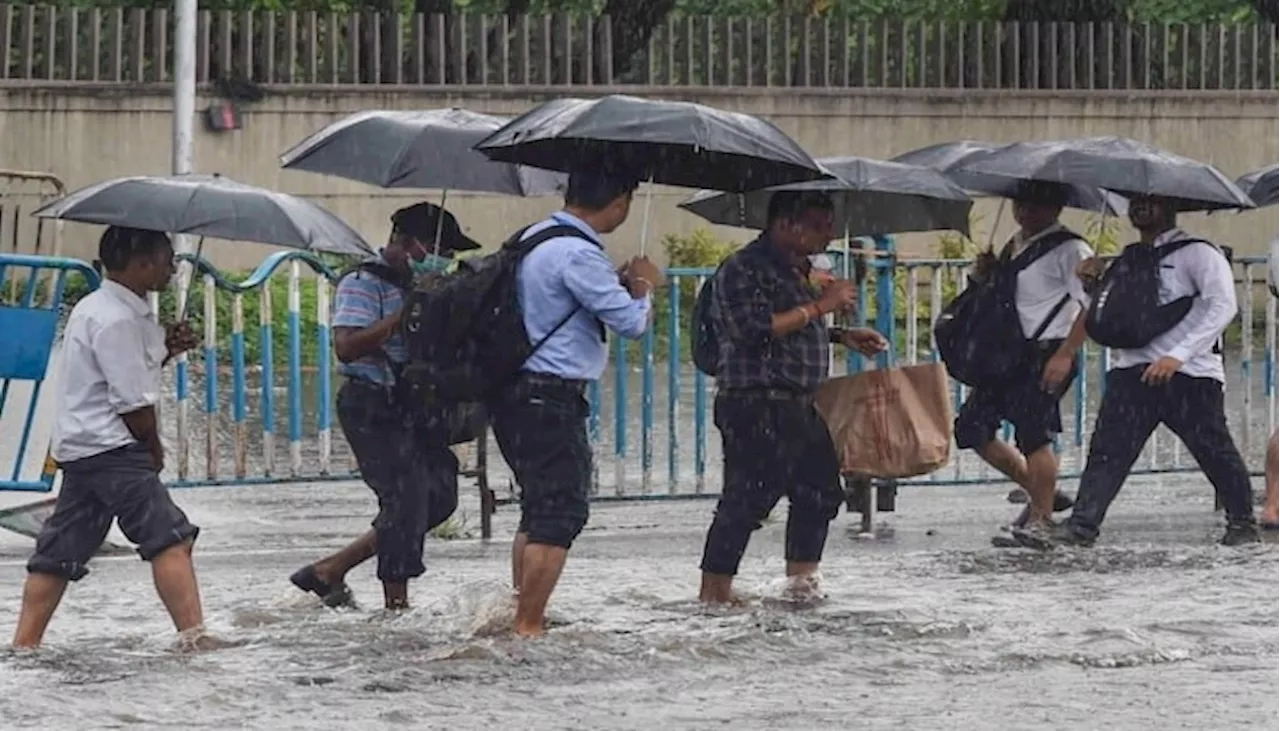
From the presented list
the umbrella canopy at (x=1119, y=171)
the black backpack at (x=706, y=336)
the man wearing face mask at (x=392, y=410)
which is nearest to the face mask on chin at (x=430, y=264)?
the man wearing face mask at (x=392, y=410)

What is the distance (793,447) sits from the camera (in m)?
9.70

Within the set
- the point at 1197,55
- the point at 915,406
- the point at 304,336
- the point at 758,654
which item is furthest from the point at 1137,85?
the point at 758,654

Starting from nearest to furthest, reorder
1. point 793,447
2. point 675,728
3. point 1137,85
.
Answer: point 675,728 → point 793,447 → point 1137,85

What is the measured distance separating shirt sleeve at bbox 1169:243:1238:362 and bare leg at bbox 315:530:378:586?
3.49m

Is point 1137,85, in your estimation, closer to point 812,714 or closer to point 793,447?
point 793,447

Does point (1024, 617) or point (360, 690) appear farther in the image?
point (1024, 617)

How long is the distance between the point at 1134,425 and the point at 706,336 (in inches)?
95.5

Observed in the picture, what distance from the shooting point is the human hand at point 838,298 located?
9367mm

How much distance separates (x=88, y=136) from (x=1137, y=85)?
9.09m

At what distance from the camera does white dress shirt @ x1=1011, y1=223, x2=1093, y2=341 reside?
38.2ft

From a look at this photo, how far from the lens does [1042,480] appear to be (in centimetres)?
1187

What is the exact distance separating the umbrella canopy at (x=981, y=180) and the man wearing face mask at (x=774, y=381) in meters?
1.90

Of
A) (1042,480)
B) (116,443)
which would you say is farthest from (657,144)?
(1042,480)

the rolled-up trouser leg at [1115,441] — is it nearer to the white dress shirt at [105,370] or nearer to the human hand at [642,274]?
the human hand at [642,274]
